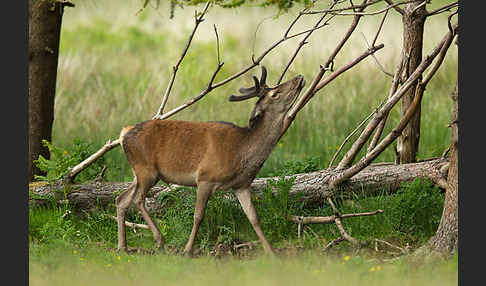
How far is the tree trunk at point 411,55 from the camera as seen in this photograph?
8203mm

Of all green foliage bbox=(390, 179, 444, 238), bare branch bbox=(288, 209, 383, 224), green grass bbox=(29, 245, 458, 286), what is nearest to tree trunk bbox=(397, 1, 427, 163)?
green foliage bbox=(390, 179, 444, 238)

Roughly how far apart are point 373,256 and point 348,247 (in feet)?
1.06

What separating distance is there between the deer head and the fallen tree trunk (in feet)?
4.17

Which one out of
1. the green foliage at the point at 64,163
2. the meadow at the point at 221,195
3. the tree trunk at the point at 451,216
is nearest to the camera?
the meadow at the point at 221,195

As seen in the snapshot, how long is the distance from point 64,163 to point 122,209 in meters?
1.42

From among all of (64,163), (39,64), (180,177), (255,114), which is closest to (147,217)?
(180,177)

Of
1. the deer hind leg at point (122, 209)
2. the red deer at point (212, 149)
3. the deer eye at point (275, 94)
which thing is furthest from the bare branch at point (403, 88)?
the deer hind leg at point (122, 209)

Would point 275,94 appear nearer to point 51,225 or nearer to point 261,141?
point 261,141

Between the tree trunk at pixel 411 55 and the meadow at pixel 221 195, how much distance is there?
66 centimetres

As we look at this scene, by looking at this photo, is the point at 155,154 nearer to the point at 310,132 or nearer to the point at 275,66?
the point at 310,132

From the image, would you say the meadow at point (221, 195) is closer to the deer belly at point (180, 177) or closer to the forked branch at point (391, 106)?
the forked branch at point (391, 106)

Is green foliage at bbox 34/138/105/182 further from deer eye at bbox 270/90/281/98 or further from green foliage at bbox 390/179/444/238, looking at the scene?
green foliage at bbox 390/179/444/238

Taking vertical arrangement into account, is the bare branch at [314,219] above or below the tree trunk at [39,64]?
below

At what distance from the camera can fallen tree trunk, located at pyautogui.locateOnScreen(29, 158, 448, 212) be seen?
7.98 m
